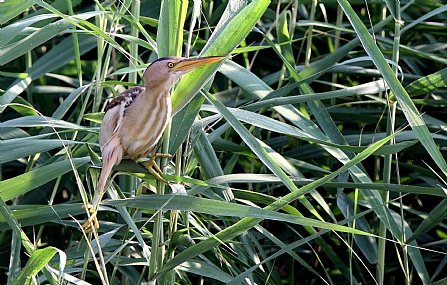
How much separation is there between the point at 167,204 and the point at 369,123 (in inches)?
42.5

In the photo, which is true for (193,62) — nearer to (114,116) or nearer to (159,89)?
(159,89)

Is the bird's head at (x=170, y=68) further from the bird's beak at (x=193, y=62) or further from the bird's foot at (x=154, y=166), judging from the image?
the bird's foot at (x=154, y=166)

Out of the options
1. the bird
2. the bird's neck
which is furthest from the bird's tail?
the bird's neck

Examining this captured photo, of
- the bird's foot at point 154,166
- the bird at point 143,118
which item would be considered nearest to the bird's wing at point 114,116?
the bird at point 143,118

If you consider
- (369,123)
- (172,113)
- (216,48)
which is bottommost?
(369,123)

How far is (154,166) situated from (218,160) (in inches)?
12.1

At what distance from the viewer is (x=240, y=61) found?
2377 millimetres

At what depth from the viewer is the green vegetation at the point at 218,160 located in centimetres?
117

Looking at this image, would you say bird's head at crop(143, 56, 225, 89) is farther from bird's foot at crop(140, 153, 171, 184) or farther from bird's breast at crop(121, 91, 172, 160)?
bird's foot at crop(140, 153, 171, 184)

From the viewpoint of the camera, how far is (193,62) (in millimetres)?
1193

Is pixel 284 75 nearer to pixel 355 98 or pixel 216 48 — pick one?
pixel 355 98

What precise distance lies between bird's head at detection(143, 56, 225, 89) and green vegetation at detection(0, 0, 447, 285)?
21 millimetres

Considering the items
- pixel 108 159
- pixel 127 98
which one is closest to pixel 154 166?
pixel 108 159

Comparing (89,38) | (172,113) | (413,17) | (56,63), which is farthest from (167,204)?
(413,17)
